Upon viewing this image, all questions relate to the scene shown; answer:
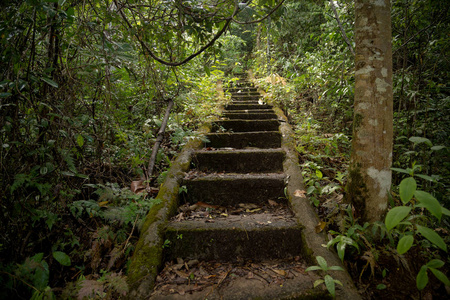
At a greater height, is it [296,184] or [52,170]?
[52,170]

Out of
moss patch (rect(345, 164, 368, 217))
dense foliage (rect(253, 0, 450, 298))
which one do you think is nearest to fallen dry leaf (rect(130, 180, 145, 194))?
dense foliage (rect(253, 0, 450, 298))

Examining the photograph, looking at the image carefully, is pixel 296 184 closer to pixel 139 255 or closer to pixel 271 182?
pixel 271 182

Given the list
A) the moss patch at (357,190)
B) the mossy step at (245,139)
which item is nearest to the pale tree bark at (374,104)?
the moss patch at (357,190)

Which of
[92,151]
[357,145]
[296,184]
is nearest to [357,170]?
[357,145]

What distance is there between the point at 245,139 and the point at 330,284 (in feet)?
8.11

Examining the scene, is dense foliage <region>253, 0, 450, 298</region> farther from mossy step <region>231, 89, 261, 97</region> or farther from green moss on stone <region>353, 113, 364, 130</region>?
mossy step <region>231, 89, 261, 97</region>

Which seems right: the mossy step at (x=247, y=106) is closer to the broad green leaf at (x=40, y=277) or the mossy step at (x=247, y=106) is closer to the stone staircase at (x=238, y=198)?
the stone staircase at (x=238, y=198)

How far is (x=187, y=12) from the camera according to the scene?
6.02 feet

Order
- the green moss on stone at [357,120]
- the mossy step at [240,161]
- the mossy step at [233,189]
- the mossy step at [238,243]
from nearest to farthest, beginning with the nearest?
the green moss on stone at [357,120] → the mossy step at [238,243] → the mossy step at [233,189] → the mossy step at [240,161]

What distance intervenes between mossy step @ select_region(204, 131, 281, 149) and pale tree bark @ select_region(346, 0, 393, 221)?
1858 millimetres

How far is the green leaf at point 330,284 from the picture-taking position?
4.22ft

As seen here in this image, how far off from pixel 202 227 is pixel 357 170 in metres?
1.36

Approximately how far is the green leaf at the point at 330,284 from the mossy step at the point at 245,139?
235 cm

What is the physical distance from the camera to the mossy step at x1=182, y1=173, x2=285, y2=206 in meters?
2.44
